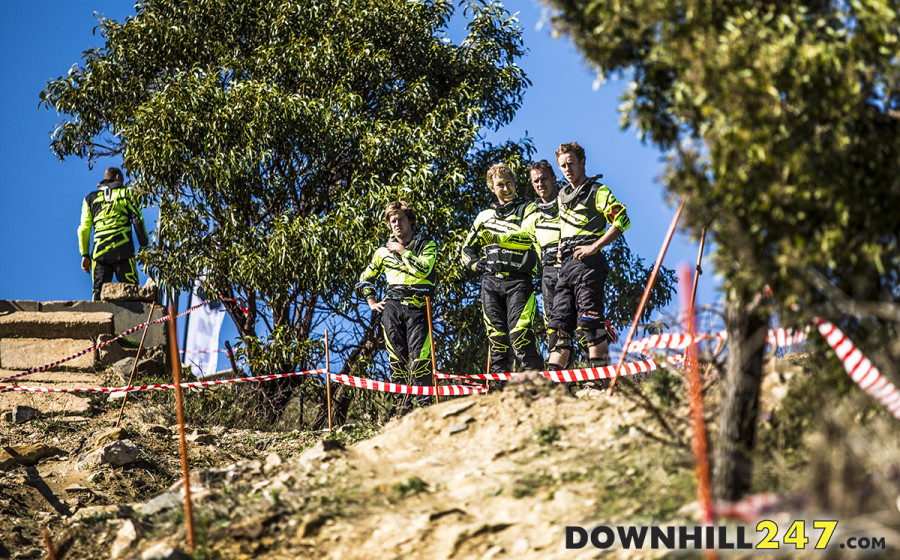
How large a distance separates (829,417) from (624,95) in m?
2.13

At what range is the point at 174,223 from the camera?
12391 millimetres

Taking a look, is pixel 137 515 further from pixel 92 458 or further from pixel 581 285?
pixel 581 285

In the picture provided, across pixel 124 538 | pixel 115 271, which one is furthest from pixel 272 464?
pixel 115 271

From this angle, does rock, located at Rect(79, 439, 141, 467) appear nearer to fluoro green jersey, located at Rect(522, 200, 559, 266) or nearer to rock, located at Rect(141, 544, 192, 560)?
rock, located at Rect(141, 544, 192, 560)

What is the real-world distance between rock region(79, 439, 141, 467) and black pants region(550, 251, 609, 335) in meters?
Result: 4.24

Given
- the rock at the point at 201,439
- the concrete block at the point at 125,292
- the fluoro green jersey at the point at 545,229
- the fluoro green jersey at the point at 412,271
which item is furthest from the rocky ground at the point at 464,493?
the concrete block at the point at 125,292

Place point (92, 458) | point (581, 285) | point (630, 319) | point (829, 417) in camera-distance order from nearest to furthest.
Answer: point (829, 417) < point (581, 285) < point (92, 458) < point (630, 319)

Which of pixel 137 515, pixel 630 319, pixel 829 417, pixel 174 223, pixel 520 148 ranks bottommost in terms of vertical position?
pixel 137 515

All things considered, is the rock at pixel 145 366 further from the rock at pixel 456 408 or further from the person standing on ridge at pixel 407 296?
the rock at pixel 456 408

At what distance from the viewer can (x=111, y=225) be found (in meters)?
13.7

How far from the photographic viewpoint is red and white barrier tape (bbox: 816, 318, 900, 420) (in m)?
4.52

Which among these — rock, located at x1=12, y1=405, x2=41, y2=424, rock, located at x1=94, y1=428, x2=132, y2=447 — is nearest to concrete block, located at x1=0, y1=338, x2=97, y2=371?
rock, located at x1=12, y1=405, x2=41, y2=424

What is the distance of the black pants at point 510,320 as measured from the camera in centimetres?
878

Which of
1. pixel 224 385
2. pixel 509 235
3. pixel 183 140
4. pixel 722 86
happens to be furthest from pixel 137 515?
pixel 183 140
